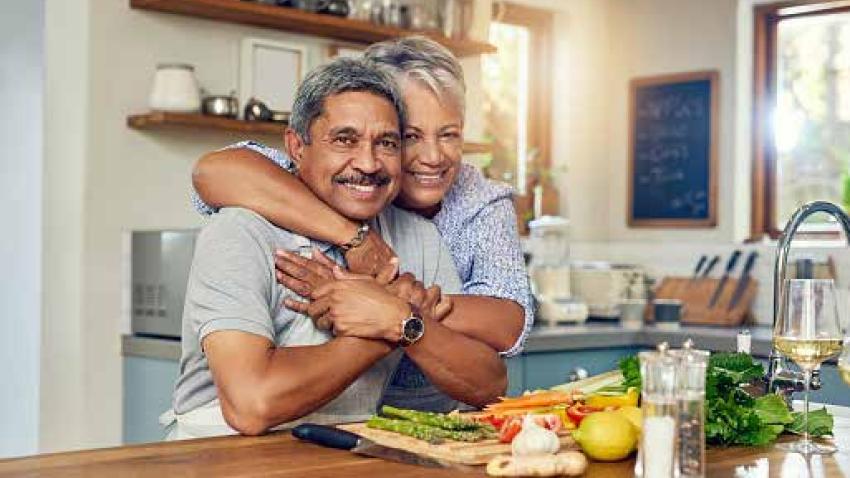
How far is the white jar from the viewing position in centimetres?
387

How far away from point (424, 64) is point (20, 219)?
2053 millimetres

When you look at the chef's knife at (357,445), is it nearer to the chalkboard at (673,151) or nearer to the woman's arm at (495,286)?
the woman's arm at (495,286)

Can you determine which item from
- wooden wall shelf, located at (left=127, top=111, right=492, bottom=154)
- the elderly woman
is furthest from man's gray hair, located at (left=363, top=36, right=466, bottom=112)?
wooden wall shelf, located at (left=127, top=111, right=492, bottom=154)

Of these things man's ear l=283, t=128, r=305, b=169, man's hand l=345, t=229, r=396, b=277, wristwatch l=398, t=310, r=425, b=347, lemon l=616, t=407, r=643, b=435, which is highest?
man's ear l=283, t=128, r=305, b=169

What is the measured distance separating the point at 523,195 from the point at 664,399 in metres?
4.12

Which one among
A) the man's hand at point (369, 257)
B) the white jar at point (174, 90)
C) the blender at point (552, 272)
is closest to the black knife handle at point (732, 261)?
the blender at point (552, 272)

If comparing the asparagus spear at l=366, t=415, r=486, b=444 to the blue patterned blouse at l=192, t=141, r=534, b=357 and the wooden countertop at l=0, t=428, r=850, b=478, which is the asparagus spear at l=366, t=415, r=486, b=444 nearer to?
the wooden countertop at l=0, t=428, r=850, b=478

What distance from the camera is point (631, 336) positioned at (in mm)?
4734

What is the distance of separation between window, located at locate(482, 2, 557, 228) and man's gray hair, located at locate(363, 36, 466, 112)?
2.99m

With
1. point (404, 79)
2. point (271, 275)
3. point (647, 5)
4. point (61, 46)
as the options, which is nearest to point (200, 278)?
point (271, 275)

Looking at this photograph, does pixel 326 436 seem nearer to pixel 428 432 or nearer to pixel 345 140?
pixel 428 432

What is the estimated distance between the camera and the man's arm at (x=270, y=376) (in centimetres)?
200

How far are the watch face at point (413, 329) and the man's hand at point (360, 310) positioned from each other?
0.01 meters

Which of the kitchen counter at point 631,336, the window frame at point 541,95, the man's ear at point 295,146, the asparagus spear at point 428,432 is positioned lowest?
the kitchen counter at point 631,336
